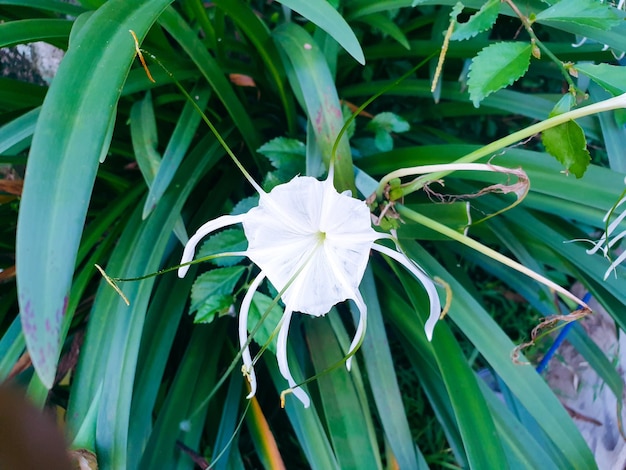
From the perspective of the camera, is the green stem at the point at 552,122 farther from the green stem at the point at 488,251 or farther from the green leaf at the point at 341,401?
the green leaf at the point at 341,401

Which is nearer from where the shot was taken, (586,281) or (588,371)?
(586,281)

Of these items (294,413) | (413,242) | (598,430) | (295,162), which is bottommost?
(598,430)

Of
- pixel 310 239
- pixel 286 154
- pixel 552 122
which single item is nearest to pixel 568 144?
pixel 552 122

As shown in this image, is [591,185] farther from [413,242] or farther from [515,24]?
[515,24]

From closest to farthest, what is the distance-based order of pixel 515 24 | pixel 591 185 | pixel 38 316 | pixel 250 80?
pixel 38 316 → pixel 591 185 → pixel 250 80 → pixel 515 24

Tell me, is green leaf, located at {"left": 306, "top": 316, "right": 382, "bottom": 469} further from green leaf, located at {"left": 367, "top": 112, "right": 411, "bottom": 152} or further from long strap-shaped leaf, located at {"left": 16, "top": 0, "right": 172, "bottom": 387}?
long strap-shaped leaf, located at {"left": 16, "top": 0, "right": 172, "bottom": 387}

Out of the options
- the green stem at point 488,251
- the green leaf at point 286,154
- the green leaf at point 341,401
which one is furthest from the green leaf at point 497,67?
the green leaf at point 341,401

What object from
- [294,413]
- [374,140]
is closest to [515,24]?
[374,140]
